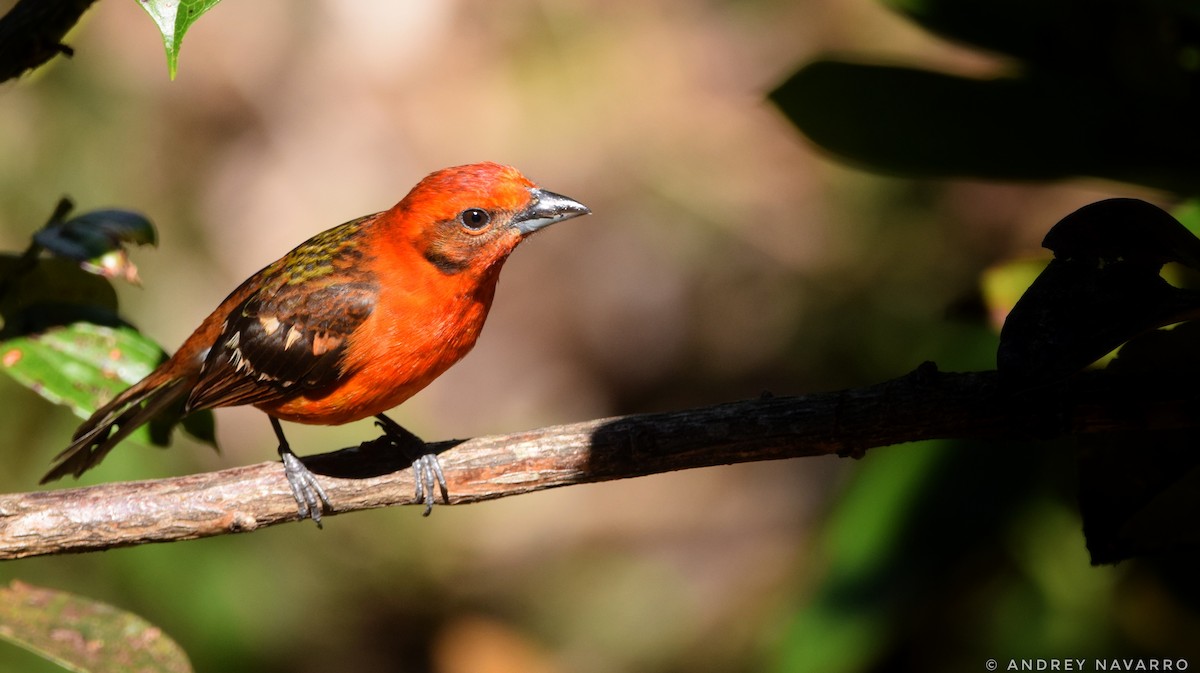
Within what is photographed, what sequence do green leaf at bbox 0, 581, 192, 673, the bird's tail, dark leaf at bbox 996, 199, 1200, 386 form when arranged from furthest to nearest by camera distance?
the bird's tail
green leaf at bbox 0, 581, 192, 673
dark leaf at bbox 996, 199, 1200, 386

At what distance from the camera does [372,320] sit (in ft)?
10.6

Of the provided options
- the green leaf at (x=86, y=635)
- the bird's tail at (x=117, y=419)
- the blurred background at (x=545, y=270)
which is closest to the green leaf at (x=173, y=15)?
the green leaf at (x=86, y=635)

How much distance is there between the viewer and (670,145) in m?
7.36

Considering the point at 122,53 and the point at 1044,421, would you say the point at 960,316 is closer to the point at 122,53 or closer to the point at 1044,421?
the point at 1044,421

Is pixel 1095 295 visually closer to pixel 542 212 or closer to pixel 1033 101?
pixel 1033 101

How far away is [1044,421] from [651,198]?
5054 mm

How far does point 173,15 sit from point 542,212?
1698 millimetres

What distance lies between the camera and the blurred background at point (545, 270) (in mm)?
5590

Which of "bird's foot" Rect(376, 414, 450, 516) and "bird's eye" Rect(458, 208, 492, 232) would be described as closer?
"bird's foot" Rect(376, 414, 450, 516)

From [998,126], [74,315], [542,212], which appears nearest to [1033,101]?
[998,126]

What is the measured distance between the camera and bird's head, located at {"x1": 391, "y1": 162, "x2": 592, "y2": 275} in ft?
10.8

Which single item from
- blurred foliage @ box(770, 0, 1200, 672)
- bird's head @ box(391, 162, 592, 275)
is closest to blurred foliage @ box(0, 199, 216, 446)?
bird's head @ box(391, 162, 592, 275)

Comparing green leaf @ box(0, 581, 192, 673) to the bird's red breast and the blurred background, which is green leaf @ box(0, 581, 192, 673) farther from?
the blurred background

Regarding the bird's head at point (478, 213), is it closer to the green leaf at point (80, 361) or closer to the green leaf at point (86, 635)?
the green leaf at point (80, 361)
